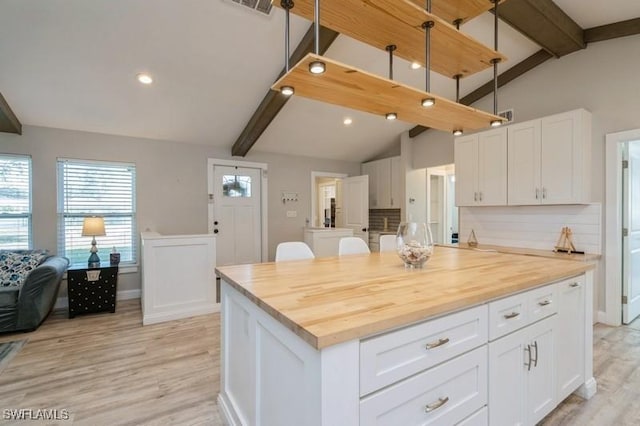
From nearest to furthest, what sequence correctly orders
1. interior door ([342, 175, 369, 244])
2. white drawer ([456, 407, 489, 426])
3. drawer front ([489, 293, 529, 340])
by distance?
1. white drawer ([456, 407, 489, 426])
2. drawer front ([489, 293, 529, 340])
3. interior door ([342, 175, 369, 244])

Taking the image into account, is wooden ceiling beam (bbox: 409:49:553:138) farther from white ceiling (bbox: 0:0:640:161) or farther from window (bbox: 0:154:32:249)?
window (bbox: 0:154:32:249)

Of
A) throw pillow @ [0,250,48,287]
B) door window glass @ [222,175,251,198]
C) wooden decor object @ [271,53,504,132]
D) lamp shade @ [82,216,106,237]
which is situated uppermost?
wooden decor object @ [271,53,504,132]

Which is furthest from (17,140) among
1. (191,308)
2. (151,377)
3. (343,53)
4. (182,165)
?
(343,53)

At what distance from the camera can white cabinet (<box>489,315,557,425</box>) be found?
1.41 metres

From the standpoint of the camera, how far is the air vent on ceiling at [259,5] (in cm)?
263

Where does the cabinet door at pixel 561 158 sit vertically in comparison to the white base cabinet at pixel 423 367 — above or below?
above

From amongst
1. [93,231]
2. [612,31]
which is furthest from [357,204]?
[93,231]

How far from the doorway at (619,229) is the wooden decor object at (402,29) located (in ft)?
7.72

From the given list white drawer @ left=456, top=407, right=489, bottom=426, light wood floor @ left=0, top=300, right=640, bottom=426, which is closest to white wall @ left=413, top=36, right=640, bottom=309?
light wood floor @ left=0, top=300, right=640, bottom=426

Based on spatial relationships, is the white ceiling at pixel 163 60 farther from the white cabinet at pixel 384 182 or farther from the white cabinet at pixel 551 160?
the white cabinet at pixel 384 182

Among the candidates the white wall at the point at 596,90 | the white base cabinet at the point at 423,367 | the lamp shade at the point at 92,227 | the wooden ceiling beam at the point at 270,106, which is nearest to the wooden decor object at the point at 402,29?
the wooden ceiling beam at the point at 270,106

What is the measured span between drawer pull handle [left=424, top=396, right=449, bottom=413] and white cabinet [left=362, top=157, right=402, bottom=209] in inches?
185

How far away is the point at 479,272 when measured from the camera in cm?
176

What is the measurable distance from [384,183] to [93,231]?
4785 mm
